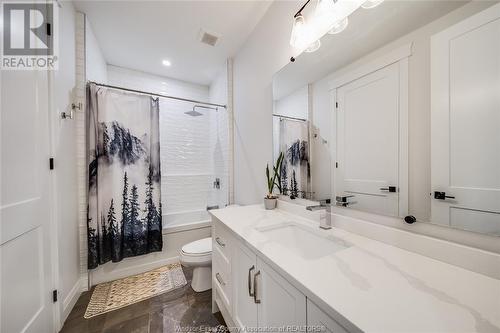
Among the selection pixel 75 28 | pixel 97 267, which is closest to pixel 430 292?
pixel 97 267

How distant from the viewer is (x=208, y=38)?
6.54 feet

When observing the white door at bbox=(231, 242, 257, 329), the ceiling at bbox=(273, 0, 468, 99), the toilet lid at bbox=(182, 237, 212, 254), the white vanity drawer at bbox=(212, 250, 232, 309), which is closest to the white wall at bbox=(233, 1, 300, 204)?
the ceiling at bbox=(273, 0, 468, 99)

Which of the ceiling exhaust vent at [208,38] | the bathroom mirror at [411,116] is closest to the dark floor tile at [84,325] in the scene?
the bathroom mirror at [411,116]

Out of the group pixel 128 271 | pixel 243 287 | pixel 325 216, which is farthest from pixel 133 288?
pixel 325 216

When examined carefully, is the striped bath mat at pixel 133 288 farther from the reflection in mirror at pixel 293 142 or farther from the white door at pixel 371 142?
the white door at pixel 371 142

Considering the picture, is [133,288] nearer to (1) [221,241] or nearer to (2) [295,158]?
(1) [221,241]

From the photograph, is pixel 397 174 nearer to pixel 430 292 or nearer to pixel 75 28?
pixel 430 292

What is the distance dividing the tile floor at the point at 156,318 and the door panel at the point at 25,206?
8.4 inches

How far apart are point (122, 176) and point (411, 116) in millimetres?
2324

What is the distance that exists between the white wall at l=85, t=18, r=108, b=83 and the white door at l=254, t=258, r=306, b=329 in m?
2.34

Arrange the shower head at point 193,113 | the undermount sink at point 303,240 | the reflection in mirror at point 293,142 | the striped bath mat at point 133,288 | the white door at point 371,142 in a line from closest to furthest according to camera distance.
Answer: the white door at point 371,142 → the undermount sink at point 303,240 → the reflection in mirror at point 293,142 → the striped bath mat at point 133,288 → the shower head at point 193,113

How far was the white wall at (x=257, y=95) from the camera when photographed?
1.54m

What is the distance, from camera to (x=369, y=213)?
0.92 metres

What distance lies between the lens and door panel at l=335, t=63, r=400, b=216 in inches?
32.4
